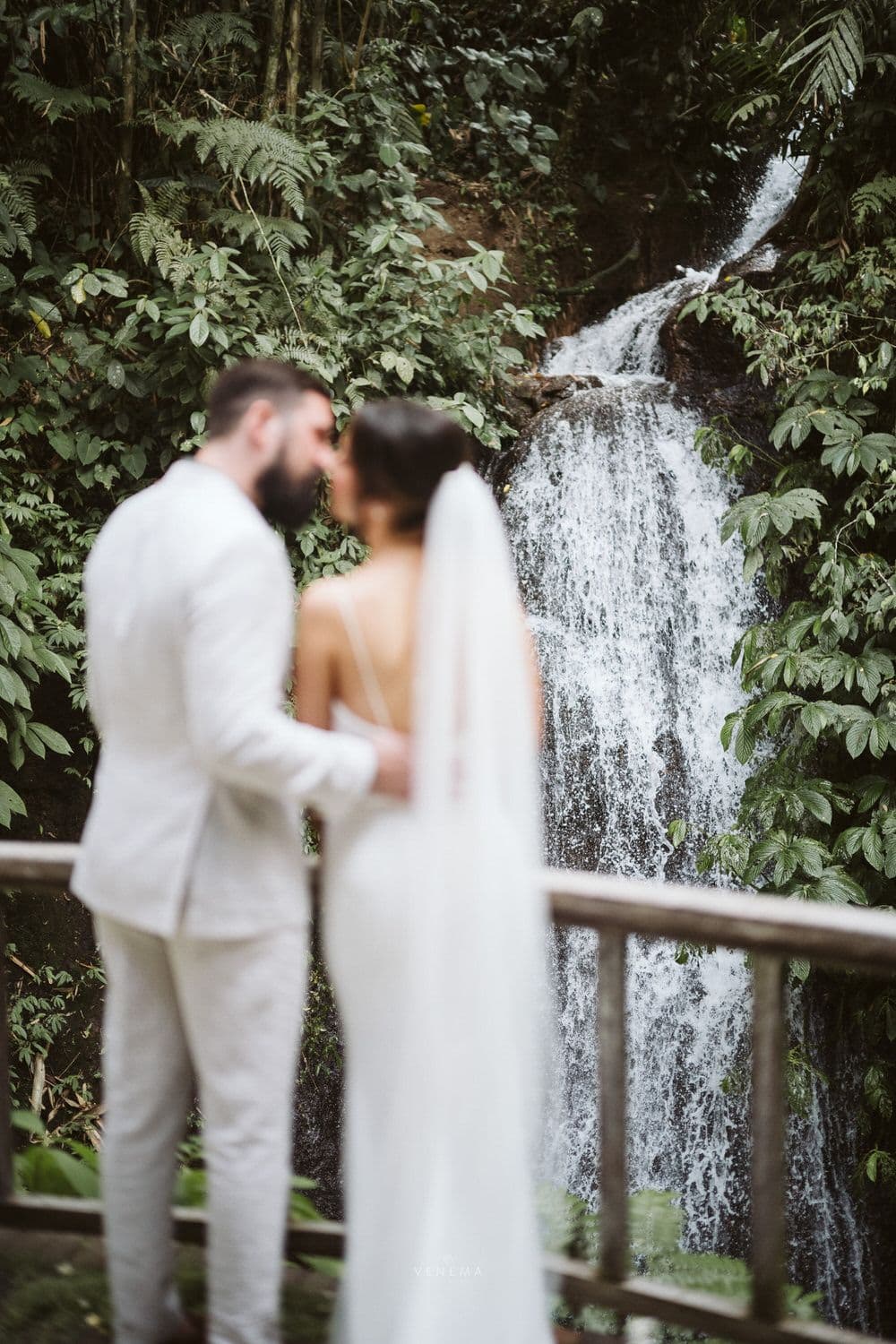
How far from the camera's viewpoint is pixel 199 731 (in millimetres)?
1558

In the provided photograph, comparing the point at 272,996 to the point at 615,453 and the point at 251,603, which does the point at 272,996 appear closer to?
the point at 251,603

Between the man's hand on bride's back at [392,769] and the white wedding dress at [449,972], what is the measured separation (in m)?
0.02

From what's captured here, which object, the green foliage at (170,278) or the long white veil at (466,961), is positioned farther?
the green foliage at (170,278)

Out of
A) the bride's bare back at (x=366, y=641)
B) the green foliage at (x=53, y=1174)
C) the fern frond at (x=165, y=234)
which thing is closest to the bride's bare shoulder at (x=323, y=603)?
the bride's bare back at (x=366, y=641)

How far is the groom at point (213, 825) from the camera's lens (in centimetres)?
157

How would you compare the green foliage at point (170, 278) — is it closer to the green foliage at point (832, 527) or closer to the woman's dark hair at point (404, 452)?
the green foliage at point (832, 527)

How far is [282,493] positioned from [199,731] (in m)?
0.44

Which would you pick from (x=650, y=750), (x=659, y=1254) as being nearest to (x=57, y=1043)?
(x=650, y=750)

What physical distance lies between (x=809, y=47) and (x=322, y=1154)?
281 inches

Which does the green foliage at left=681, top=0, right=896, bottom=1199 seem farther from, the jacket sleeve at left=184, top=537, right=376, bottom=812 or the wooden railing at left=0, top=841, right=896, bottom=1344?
the jacket sleeve at left=184, top=537, right=376, bottom=812

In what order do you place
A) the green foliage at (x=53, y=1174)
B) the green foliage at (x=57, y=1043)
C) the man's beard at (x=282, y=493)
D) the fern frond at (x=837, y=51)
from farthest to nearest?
the green foliage at (x=57, y=1043)
the fern frond at (x=837, y=51)
the green foliage at (x=53, y=1174)
the man's beard at (x=282, y=493)

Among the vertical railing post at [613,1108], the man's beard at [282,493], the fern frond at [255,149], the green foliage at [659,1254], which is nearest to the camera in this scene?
the man's beard at [282,493]

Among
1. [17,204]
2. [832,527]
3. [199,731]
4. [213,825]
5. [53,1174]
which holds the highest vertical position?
[17,204]

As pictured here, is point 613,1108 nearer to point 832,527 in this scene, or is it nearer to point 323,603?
point 323,603
